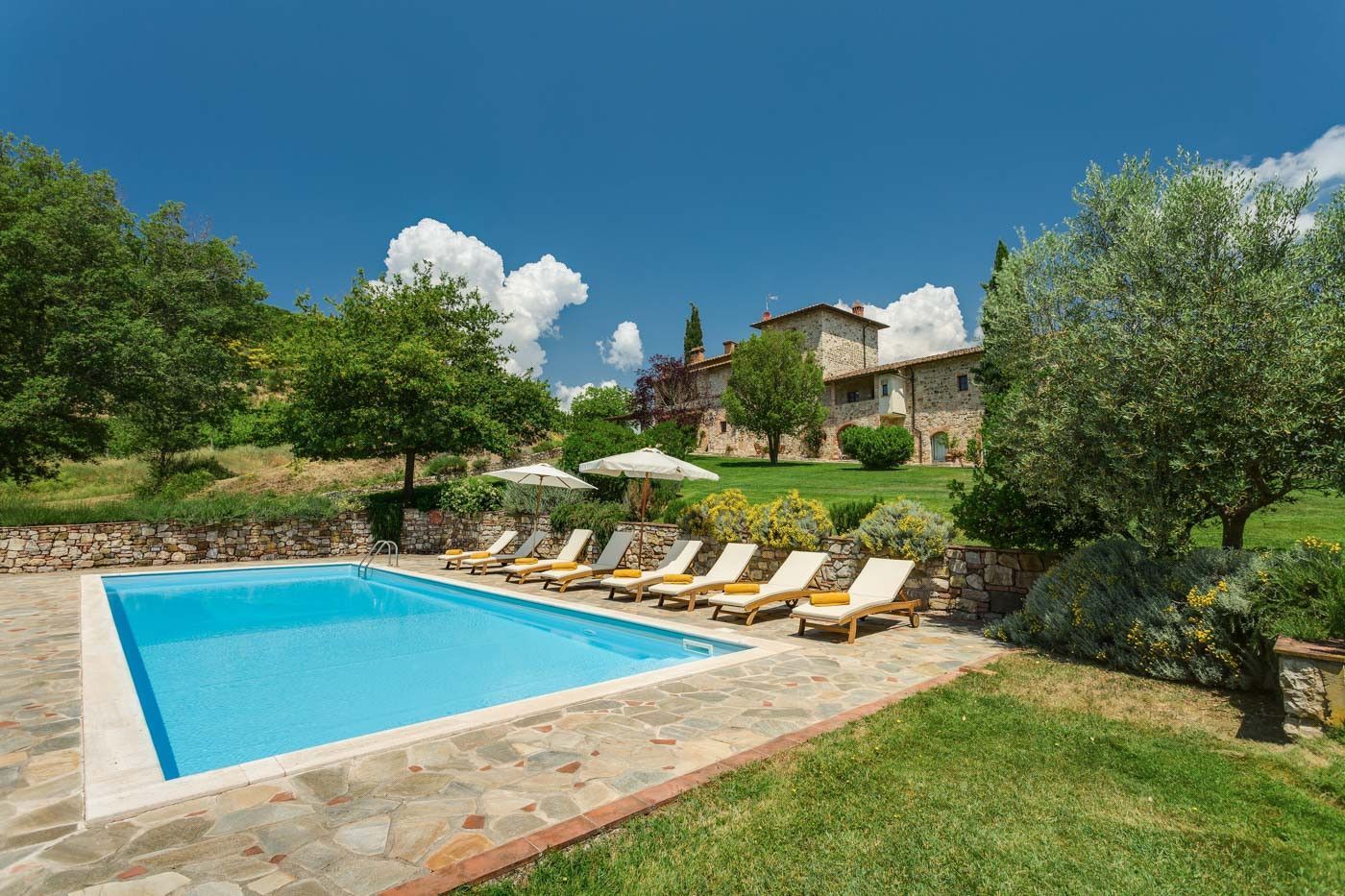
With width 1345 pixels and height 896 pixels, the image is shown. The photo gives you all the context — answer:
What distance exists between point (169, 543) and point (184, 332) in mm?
12677

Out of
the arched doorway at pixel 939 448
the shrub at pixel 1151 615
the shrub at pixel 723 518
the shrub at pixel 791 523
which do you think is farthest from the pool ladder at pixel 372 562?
the arched doorway at pixel 939 448

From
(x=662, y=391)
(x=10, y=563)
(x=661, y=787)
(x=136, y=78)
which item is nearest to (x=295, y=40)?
(x=136, y=78)

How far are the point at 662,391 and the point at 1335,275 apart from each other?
34.9m

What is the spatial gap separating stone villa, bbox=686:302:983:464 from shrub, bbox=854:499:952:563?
62.0 feet

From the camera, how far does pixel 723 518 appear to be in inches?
452

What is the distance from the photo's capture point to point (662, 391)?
3972 centimetres

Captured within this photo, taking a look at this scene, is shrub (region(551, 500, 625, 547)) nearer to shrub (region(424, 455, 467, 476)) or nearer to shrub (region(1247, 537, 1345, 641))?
shrub (region(1247, 537, 1345, 641))

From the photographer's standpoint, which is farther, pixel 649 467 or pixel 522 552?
pixel 522 552

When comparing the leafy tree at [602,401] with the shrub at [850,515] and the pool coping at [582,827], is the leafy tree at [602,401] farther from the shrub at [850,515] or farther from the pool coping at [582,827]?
the pool coping at [582,827]

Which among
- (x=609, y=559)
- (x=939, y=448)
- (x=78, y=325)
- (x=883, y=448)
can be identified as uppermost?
(x=78, y=325)

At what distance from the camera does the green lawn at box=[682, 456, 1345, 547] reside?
9.15 metres

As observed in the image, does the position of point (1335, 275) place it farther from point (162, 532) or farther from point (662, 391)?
point (662, 391)

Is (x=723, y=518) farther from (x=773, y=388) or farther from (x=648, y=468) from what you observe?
(x=773, y=388)

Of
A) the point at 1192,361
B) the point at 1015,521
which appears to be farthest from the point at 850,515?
the point at 1192,361
